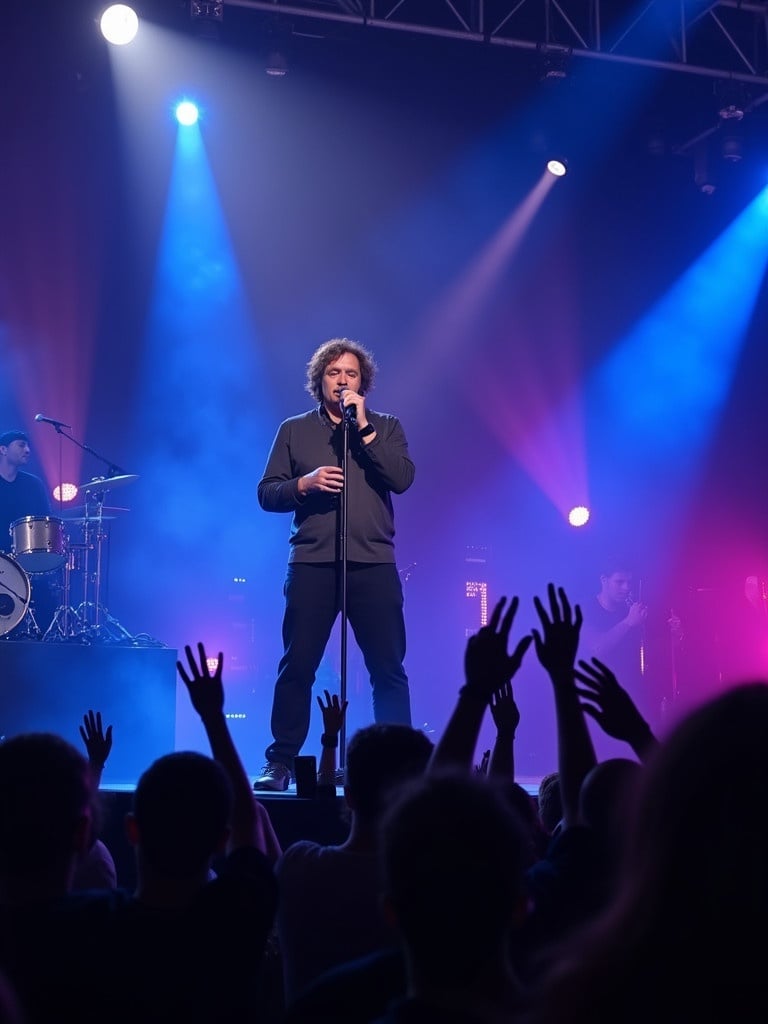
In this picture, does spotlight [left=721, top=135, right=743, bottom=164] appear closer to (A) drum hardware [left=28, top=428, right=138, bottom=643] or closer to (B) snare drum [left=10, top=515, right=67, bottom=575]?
(A) drum hardware [left=28, top=428, right=138, bottom=643]

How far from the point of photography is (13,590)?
7.29 meters

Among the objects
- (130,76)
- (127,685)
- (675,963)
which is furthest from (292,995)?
(130,76)

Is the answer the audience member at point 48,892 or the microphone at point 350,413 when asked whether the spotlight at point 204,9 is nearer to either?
the microphone at point 350,413

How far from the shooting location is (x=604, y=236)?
10.3 m

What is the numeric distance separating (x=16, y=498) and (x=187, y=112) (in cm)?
355

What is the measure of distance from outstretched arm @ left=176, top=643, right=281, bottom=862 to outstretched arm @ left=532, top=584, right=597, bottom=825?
0.65 m

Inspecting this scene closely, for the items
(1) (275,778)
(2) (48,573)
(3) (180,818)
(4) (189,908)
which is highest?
(2) (48,573)

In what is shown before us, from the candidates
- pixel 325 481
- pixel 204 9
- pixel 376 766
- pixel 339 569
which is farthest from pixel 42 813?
pixel 204 9

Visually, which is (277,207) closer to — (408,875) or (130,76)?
(130,76)

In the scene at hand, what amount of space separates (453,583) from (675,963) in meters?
8.82

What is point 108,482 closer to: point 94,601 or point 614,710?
point 94,601

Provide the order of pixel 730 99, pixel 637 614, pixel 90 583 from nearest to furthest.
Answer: pixel 637 614 < pixel 730 99 < pixel 90 583

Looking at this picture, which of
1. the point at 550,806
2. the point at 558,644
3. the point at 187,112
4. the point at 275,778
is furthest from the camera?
the point at 187,112

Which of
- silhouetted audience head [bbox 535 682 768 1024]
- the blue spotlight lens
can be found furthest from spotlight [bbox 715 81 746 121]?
silhouetted audience head [bbox 535 682 768 1024]
